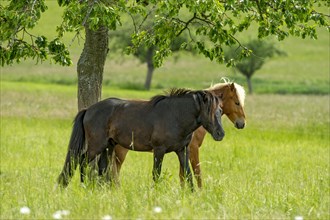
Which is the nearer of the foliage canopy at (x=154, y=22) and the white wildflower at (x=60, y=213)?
the white wildflower at (x=60, y=213)

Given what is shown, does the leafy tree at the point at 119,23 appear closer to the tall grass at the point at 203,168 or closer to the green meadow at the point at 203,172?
the green meadow at the point at 203,172

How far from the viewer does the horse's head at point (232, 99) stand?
43.0 feet

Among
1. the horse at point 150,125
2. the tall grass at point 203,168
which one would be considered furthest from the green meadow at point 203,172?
the horse at point 150,125

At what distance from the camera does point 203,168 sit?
16000mm

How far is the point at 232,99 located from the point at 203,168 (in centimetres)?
318

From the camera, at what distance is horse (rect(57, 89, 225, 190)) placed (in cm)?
1037

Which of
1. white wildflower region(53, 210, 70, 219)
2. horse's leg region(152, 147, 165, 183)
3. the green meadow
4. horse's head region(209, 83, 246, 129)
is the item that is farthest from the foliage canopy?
white wildflower region(53, 210, 70, 219)

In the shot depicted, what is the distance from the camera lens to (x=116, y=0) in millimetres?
11836

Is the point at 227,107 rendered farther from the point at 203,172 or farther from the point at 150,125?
the point at 150,125

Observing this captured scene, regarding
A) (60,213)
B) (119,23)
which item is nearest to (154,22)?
(119,23)

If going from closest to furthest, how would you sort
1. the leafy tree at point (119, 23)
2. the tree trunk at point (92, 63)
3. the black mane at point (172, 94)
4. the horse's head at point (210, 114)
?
the horse's head at point (210, 114) → the leafy tree at point (119, 23) → the black mane at point (172, 94) → the tree trunk at point (92, 63)

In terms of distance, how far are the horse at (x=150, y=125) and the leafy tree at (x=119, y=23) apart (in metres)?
1.26

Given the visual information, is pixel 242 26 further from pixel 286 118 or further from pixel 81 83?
pixel 286 118

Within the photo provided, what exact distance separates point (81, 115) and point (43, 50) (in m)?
1.50
